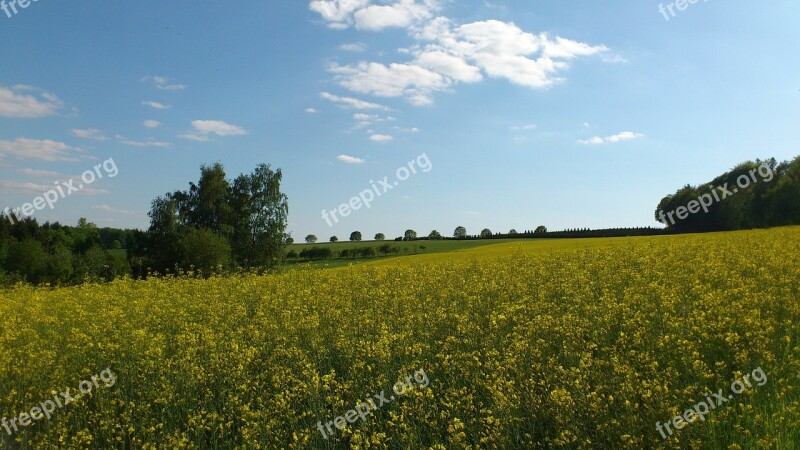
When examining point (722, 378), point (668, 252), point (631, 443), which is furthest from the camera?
point (668, 252)

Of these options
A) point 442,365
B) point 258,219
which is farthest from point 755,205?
point 442,365

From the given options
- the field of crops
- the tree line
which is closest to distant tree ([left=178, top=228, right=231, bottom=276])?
the field of crops

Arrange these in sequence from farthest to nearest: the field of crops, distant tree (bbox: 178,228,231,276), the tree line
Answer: the tree line, distant tree (bbox: 178,228,231,276), the field of crops

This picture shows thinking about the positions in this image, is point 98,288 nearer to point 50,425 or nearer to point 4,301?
point 4,301

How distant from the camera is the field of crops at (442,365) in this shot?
5.54 meters

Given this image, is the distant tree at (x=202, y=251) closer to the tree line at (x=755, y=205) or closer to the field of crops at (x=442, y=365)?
the field of crops at (x=442, y=365)

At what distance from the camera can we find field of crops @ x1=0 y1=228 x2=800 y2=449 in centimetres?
554

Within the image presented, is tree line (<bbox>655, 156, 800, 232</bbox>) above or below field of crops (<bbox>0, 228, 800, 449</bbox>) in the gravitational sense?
above

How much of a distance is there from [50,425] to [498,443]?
6017 millimetres

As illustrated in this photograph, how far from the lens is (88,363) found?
9.02m

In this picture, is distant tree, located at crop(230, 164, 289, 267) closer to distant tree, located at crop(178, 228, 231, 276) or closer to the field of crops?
distant tree, located at crop(178, 228, 231, 276)

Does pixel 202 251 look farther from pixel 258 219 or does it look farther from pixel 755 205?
pixel 755 205

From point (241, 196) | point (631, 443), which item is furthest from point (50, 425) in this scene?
point (241, 196)

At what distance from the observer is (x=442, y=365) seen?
6992 mm
